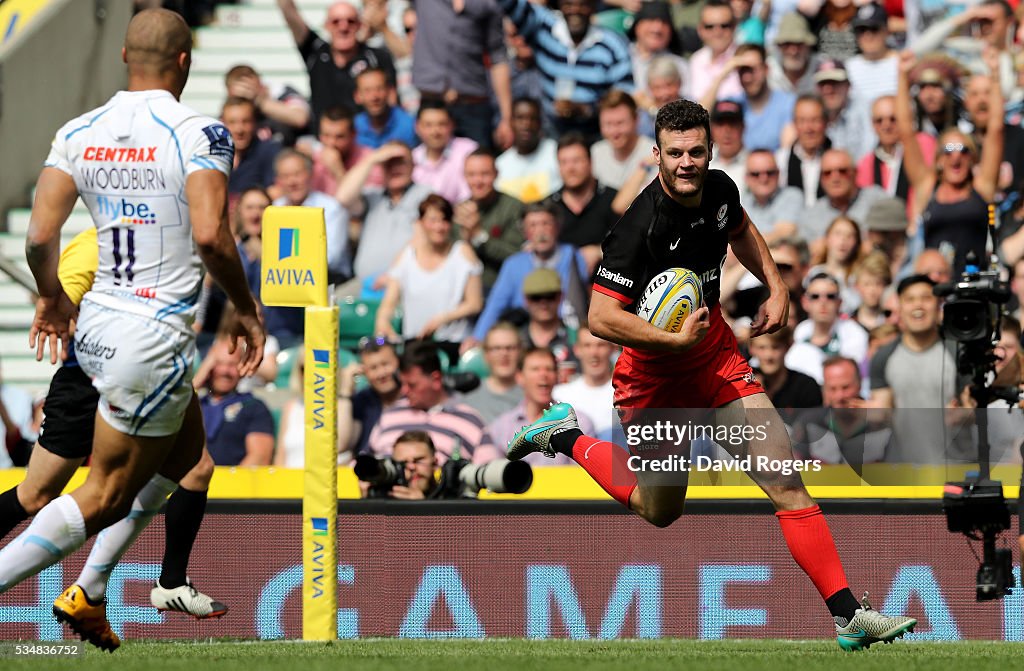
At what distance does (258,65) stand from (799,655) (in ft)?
30.0

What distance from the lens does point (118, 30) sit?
44.5 feet

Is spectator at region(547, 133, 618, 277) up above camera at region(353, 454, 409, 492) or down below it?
above

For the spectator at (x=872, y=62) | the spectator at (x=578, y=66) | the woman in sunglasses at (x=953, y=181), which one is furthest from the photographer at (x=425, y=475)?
the spectator at (x=872, y=62)

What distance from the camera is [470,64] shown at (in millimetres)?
12711

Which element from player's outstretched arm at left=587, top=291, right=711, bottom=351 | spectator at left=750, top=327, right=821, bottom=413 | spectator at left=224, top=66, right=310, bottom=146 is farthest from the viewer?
spectator at left=224, top=66, right=310, bottom=146

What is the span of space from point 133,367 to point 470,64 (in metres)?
7.44

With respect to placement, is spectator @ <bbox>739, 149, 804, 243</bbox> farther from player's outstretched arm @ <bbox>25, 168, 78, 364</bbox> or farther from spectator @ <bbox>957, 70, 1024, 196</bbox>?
player's outstretched arm @ <bbox>25, 168, 78, 364</bbox>

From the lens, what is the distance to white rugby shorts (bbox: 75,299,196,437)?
225 inches

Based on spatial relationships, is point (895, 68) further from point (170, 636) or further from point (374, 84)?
point (170, 636)

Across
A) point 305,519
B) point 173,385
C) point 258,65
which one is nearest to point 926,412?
point 305,519

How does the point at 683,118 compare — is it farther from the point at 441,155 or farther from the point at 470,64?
the point at 470,64

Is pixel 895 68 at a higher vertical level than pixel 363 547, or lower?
higher

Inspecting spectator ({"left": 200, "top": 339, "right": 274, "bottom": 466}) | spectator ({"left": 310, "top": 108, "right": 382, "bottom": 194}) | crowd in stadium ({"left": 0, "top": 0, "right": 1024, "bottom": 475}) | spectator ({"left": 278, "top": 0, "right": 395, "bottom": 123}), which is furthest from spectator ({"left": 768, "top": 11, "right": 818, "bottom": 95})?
spectator ({"left": 200, "top": 339, "right": 274, "bottom": 466})

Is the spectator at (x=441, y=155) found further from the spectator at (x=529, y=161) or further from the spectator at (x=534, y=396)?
the spectator at (x=534, y=396)
